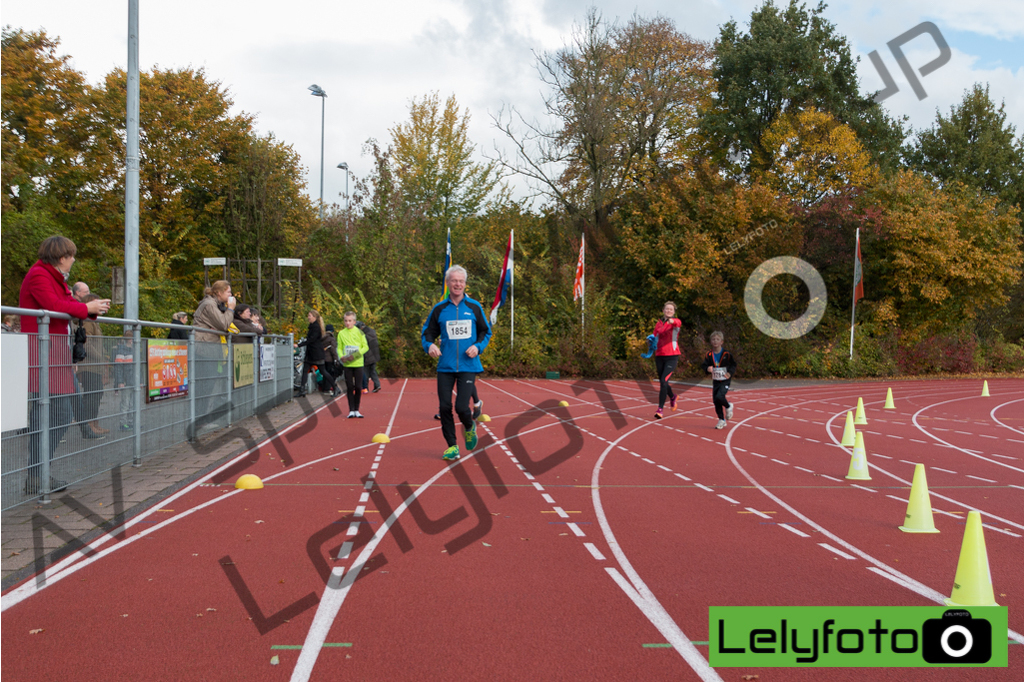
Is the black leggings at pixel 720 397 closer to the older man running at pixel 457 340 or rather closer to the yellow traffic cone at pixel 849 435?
the yellow traffic cone at pixel 849 435

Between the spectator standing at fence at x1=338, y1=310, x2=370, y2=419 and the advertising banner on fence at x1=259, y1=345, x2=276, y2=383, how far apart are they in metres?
1.64

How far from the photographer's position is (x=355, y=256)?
32219 millimetres

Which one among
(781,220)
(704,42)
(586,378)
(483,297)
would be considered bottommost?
(586,378)

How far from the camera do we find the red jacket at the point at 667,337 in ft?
Result: 46.7

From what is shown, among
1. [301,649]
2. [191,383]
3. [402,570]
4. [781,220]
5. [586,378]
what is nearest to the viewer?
[301,649]

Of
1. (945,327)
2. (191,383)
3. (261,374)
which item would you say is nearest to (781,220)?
(945,327)

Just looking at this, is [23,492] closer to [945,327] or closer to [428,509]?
[428,509]

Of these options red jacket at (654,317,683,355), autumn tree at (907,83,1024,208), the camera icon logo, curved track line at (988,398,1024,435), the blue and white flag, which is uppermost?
autumn tree at (907,83,1024,208)

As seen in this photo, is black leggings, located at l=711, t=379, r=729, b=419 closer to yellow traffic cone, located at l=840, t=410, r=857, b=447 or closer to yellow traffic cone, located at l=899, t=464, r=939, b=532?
yellow traffic cone, located at l=840, t=410, r=857, b=447

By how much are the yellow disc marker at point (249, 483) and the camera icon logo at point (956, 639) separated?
573 centimetres

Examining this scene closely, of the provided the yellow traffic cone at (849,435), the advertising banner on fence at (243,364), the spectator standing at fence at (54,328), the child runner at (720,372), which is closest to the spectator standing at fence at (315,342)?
the advertising banner on fence at (243,364)

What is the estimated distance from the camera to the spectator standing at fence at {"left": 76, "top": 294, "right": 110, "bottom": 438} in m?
6.89

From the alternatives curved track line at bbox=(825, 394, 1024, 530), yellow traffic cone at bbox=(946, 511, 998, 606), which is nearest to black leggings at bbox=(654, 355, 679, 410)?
curved track line at bbox=(825, 394, 1024, 530)

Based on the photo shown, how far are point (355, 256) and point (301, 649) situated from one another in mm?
A: 29449
